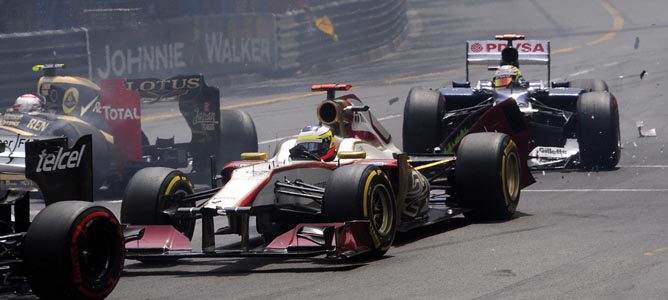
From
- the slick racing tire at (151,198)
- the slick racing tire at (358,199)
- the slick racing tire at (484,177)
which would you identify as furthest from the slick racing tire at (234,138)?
the slick racing tire at (358,199)

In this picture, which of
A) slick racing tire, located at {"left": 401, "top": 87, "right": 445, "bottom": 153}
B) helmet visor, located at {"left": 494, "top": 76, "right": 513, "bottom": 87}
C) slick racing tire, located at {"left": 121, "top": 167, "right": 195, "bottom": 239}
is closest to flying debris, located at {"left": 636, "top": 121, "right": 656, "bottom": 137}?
helmet visor, located at {"left": 494, "top": 76, "right": 513, "bottom": 87}

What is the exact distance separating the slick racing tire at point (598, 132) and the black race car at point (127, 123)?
4.66 m

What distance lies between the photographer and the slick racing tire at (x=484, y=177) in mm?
13078

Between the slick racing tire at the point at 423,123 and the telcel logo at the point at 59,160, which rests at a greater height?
the telcel logo at the point at 59,160

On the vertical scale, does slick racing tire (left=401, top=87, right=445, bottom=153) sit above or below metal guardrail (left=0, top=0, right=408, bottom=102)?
below

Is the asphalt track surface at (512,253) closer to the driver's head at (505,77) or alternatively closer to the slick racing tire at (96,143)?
the slick racing tire at (96,143)

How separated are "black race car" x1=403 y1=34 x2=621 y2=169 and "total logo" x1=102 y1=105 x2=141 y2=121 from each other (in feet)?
12.7

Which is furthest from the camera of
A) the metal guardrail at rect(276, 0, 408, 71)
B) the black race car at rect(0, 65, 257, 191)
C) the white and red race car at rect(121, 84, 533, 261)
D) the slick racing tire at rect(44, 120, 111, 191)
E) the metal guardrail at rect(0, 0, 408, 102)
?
the metal guardrail at rect(276, 0, 408, 71)

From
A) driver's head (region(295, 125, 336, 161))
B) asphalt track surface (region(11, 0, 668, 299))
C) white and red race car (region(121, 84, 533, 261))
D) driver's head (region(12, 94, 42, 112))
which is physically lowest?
asphalt track surface (region(11, 0, 668, 299))

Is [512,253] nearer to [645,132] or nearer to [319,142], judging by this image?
[319,142]

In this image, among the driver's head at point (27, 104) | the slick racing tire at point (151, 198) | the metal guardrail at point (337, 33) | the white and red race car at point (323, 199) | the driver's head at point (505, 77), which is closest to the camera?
the white and red race car at point (323, 199)

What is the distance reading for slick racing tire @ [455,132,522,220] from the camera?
13.1 metres

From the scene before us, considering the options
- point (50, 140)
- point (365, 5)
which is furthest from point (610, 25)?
point (50, 140)

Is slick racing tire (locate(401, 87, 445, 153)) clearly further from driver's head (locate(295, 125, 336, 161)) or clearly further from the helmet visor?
driver's head (locate(295, 125, 336, 161))
